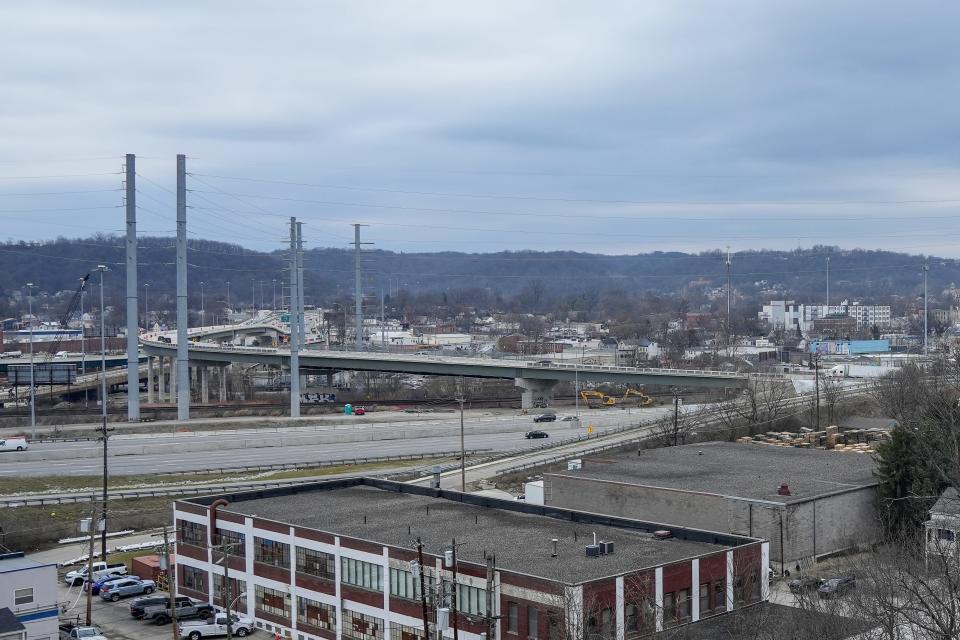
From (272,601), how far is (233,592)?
1.68 meters

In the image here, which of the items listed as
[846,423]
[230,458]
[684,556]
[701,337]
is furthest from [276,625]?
[701,337]

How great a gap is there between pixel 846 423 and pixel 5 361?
66169 mm

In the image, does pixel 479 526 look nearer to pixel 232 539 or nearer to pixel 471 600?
pixel 471 600

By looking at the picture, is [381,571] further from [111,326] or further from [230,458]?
[111,326]

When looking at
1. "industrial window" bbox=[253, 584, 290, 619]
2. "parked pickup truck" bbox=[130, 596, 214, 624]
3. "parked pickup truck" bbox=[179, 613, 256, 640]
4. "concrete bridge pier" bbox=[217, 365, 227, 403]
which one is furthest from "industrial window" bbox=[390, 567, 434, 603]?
"concrete bridge pier" bbox=[217, 365, 227, 403]

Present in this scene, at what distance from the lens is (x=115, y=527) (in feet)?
130

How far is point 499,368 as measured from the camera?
77.4 meters

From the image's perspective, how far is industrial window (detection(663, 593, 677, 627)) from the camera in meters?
22.8

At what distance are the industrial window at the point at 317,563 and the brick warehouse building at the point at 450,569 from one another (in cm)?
4

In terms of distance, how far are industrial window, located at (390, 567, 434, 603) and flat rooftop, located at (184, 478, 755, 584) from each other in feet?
2.17

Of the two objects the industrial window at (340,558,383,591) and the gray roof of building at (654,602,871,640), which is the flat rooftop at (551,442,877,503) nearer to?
the gray roof of building at (654,602,871,640)

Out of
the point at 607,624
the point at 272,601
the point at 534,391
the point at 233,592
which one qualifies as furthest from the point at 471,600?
the point at 534,391

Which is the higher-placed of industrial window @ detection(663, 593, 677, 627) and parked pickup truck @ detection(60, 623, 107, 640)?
industrial window @ detection(663, 593, 677, 627)

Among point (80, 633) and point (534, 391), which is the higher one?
point (534, 391)
